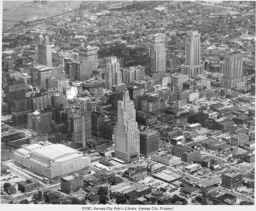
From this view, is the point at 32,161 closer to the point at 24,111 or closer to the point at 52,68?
the point at 24,111

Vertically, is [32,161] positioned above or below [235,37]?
below

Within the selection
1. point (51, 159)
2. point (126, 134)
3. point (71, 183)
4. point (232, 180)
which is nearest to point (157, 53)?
point (126, 134)

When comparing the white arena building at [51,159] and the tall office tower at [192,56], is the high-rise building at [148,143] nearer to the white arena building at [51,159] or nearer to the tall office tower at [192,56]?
the white arena building at [51,159]

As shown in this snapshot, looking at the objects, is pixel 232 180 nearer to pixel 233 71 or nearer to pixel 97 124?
pixel 97 124

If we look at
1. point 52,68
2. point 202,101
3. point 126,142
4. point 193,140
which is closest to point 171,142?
point 193,140

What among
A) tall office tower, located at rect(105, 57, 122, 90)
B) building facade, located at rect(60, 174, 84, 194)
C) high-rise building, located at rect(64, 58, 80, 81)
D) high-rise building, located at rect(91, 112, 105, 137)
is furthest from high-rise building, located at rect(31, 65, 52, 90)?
building facade, located at rect(60, 174, 84, 194)
